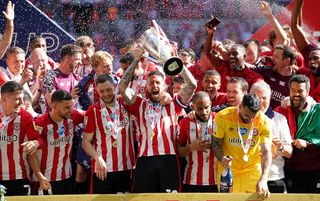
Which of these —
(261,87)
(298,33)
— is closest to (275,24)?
(298,33)

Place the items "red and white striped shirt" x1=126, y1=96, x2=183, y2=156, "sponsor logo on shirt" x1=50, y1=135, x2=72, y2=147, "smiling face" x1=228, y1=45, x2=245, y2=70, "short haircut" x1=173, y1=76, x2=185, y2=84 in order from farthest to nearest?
"smiling face" x1=228, y1=45, x2=245, y2=70 < "short haircut" x1=173, y1=76, x2=185, y2=84 < "sponsor logo on shirt" x1=50, y1=135, x2=72, y2=147 < "red and white striped shirt" x1=126, y1=96, x2=183, y2=156

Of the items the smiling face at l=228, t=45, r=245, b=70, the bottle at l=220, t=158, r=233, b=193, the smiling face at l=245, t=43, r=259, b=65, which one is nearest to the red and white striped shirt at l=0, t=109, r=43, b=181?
the bottle at l=220, t=158, r=233, b=193

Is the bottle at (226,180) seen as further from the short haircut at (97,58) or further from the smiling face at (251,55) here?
the smiling face at (251,55)

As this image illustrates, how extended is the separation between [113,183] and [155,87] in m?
0.92

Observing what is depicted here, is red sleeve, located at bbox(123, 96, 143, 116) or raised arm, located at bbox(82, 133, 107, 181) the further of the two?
red sleeve, located at bbox(123, 96, 143, 116)

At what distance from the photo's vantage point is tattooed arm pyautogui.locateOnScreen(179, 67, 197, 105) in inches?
324

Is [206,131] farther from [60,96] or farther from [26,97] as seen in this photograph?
[26,97]

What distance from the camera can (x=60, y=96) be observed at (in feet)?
27.7

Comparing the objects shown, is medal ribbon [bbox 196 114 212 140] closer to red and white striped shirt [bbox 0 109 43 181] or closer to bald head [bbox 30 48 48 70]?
red and white striped shirt [bbox 0 109 43 181]

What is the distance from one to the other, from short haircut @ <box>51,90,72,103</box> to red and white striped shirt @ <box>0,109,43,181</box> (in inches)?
10.8

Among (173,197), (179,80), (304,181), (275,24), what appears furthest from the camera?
(275,24)

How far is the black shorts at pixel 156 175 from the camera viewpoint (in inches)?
327

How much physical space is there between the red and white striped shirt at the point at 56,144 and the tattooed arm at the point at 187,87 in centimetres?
93

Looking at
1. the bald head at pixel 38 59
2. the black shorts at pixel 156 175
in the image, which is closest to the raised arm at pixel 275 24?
the bald head at pixel 38 59
